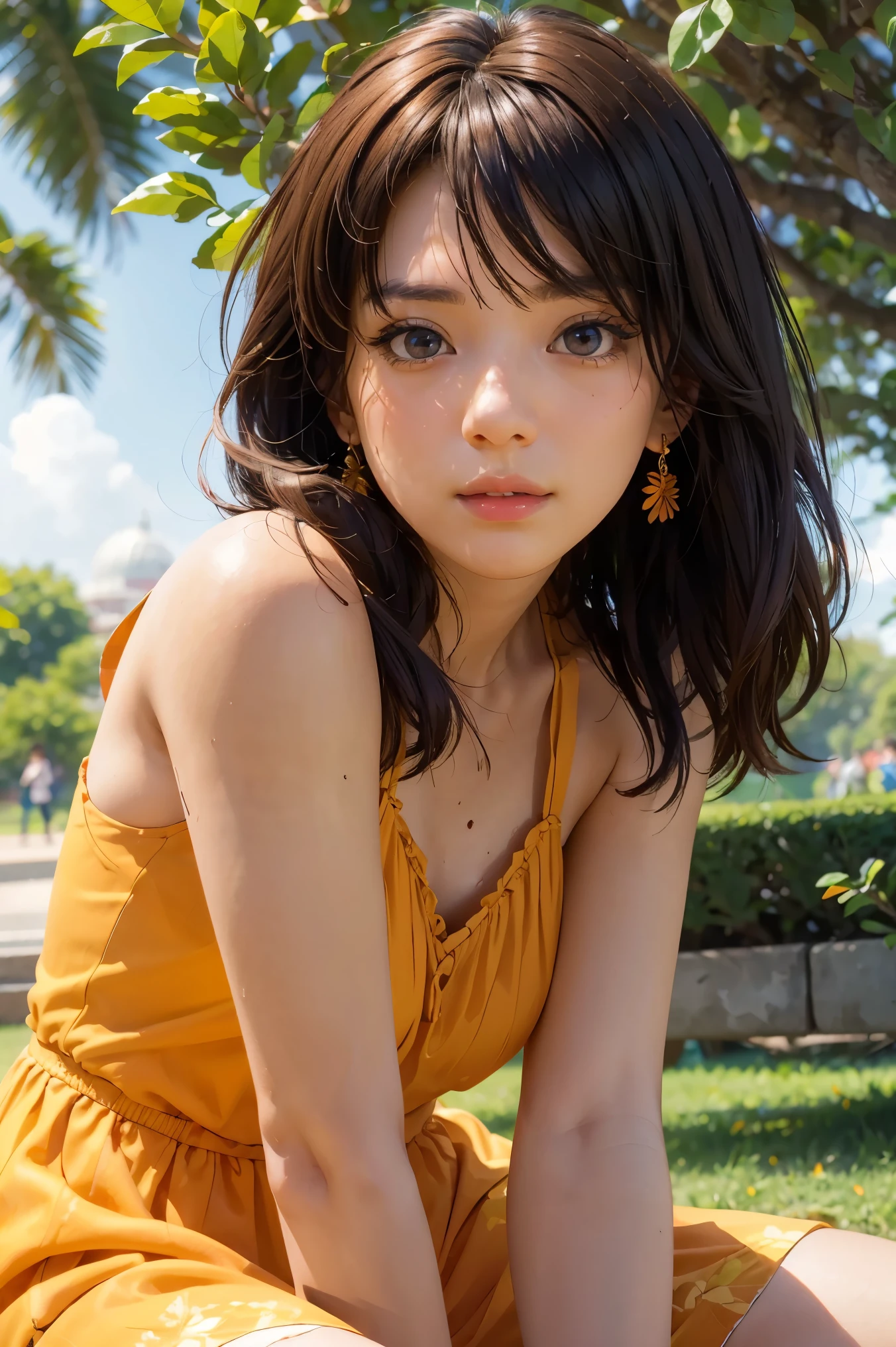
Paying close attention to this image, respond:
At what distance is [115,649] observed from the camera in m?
1.64

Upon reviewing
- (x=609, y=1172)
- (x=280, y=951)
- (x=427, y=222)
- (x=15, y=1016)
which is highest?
(x=427, y=222)

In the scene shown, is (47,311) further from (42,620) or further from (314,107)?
(42,620)

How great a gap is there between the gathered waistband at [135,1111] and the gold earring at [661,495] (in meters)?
1.01

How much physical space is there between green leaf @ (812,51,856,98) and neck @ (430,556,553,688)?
3.08 ft

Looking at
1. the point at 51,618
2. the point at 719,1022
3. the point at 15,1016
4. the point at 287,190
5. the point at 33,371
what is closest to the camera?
the point at 287,190

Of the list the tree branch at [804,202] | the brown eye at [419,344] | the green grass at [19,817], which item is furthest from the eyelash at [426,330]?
the green grass at [19,817]

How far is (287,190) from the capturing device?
5.03 ft

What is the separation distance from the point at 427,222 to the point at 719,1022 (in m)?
3.35

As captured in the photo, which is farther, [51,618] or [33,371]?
[51,618]

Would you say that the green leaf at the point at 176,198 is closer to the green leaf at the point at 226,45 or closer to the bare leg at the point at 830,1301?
the green leaf at the point at 226,45

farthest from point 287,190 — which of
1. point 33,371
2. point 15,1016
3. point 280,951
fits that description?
point 33,371

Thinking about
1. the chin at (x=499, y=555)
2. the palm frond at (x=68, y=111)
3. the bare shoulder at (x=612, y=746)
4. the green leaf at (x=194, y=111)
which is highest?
the palm frond at (x=68, y=111)

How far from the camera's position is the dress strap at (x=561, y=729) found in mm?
1757

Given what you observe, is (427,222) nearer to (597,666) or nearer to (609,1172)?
(597,666)
